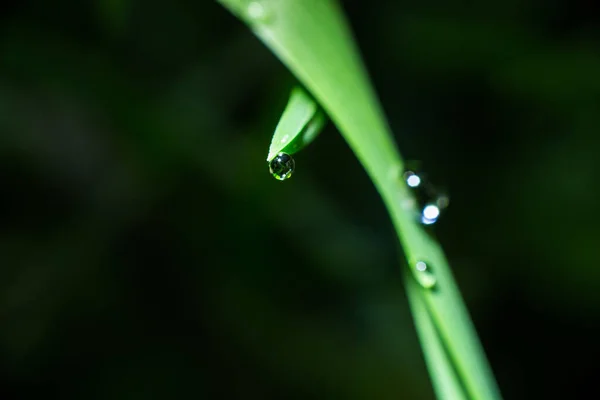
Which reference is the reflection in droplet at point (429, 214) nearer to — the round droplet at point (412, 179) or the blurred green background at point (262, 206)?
the round droplet at point (412, 179)

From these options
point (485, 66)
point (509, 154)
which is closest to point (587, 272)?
point (509, 154)

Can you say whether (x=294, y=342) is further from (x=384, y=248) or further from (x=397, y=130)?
Result: (x=397, y=130)

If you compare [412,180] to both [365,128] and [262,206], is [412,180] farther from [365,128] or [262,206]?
[262,206]

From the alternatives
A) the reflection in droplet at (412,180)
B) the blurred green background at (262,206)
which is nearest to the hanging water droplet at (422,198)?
the reflection in droplet at (412,180)

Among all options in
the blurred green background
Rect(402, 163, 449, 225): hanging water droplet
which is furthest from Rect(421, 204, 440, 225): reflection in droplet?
the blurred green background

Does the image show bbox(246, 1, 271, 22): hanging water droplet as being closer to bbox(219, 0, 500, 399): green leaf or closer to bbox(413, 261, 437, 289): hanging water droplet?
bbox(219, 0, 500, 399): green leaf

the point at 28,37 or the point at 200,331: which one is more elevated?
the point at 28,37
